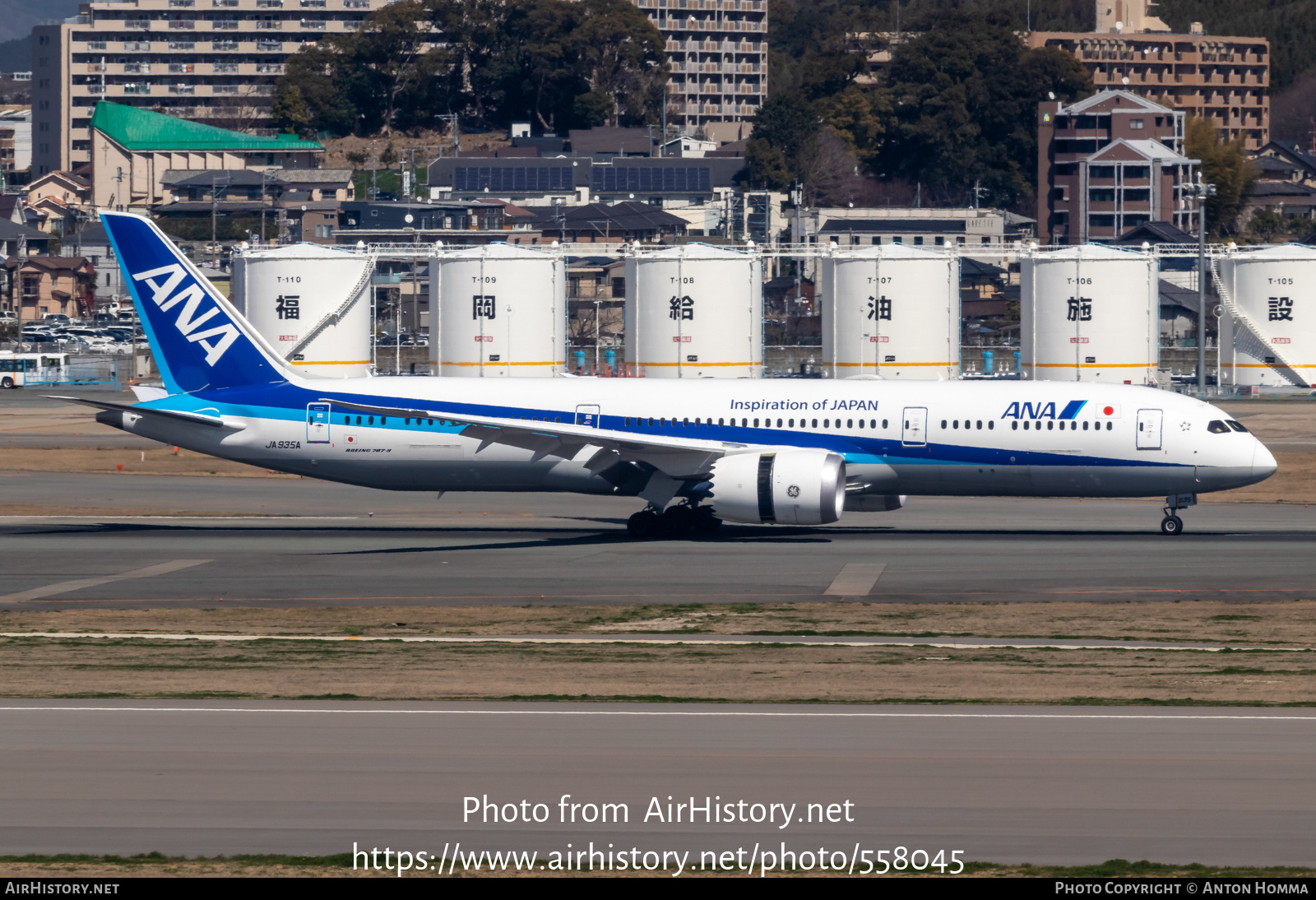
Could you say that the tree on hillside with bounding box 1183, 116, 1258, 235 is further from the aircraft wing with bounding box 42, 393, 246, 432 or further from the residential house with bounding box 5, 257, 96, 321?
the aircraft wing with bounding box 42, 393, 246, 432

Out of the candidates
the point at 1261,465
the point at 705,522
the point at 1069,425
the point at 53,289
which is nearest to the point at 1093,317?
the point at 1261,465

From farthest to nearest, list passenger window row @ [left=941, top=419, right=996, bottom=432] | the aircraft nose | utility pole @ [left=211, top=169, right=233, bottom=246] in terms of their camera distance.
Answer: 1. utility pole @ [left=211, top=169, right=233, bottom=246]
2. passenger window row @ [left=941, top=419, right=996, bottom=432]
3. the aircraft nose

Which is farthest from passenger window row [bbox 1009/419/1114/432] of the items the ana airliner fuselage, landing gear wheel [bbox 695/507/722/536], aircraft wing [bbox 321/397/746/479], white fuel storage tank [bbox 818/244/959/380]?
white fuel storage tank [bbox 818/244/959/380]

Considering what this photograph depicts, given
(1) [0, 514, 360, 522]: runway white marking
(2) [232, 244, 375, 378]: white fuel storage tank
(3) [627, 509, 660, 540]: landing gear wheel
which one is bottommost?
(1) [0, 514, 360, 522]: runway white marking

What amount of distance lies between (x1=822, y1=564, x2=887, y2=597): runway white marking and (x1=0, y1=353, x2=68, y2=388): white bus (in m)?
86.5

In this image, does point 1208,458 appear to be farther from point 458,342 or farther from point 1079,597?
point 458,342

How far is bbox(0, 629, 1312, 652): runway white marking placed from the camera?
1077 inches

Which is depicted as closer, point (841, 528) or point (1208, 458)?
point (1208, 458)

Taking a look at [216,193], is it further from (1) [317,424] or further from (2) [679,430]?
(2) [679,430]

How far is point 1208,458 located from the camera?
4097 cm

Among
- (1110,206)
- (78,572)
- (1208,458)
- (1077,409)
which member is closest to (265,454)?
(78,572)

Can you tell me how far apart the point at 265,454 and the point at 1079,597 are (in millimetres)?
22380

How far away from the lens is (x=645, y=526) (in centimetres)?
4291

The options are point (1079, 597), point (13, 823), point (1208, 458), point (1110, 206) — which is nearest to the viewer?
point (13, 823)
